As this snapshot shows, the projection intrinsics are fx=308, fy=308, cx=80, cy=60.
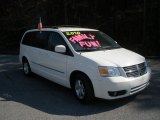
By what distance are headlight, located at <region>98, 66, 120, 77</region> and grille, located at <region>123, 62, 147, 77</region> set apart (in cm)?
22

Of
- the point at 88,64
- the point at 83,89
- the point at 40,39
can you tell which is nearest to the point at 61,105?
the point at 83,89

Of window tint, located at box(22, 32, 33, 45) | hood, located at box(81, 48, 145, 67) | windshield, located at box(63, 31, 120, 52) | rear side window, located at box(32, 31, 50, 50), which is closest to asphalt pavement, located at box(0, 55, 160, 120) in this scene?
hood, located at box(81, 48, 145, 67)

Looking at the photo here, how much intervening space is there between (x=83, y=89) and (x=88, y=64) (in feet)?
1.98

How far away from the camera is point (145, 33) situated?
1612 centimetres

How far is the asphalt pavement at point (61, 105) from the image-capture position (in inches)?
246

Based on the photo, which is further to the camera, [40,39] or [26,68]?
[26,68]

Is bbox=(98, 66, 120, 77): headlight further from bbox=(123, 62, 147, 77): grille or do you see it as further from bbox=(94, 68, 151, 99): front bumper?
bbox=(123, 62, 147, 77): grille

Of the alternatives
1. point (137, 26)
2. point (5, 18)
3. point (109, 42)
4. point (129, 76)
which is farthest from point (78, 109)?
point (5, 18)

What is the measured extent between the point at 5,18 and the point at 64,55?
1398 centimetres

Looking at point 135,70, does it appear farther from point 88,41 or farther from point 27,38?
point 27,38

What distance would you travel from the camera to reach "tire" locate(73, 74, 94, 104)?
675 cm

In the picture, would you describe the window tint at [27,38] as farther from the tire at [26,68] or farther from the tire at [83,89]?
the tire at [83,89]

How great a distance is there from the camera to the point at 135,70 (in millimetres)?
6785

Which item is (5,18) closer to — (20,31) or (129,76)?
(20,31)
